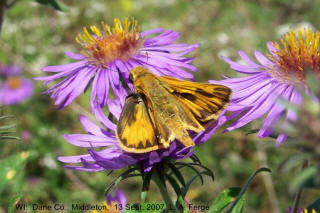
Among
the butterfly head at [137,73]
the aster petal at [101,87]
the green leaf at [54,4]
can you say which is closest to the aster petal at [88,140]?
the aster petal at [101,87]

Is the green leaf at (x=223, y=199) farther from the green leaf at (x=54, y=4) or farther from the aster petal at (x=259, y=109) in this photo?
the green leaf at (x=54, y=4)

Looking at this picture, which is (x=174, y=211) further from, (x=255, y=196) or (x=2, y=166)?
(x=255, y=196)

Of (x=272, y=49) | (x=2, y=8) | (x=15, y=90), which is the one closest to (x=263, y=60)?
(x=272, y=49)

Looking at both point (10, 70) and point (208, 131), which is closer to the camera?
point (208, 131)

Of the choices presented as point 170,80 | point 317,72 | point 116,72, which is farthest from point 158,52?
point 317,72

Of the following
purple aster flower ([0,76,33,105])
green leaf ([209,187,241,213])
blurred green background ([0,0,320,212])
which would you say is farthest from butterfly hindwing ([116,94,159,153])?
purple aster flower ([0,76,33,105])

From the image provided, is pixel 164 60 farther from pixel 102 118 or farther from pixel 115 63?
pixel 102 118
